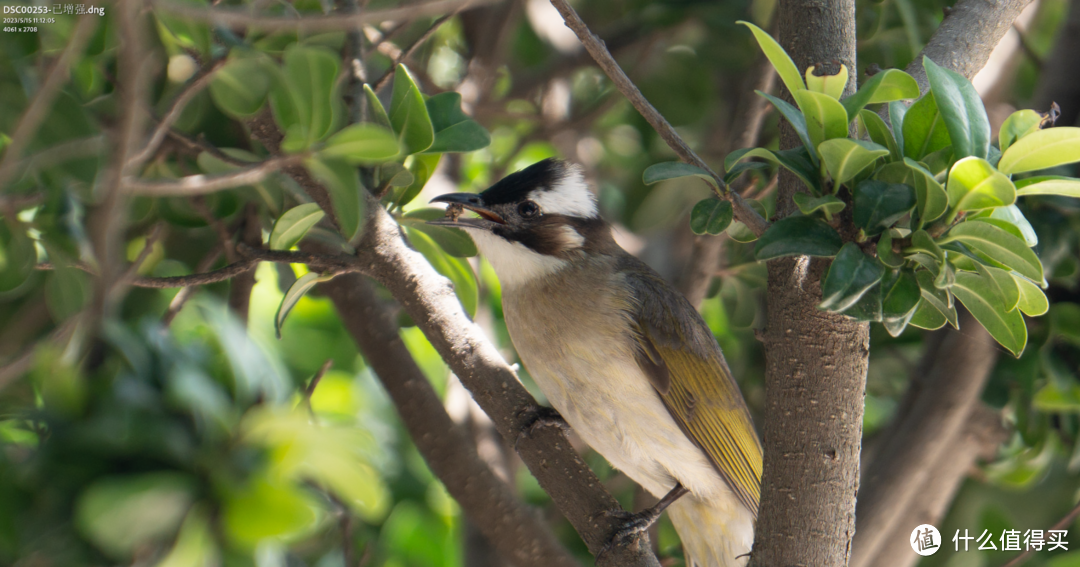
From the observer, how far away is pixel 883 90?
4.68 feet

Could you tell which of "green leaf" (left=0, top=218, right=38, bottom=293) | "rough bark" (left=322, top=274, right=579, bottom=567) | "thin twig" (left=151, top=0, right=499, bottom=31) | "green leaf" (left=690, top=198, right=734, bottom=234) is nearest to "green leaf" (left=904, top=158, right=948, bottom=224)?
"green leaf" (left=690, top=198, right=734, bottom=234)

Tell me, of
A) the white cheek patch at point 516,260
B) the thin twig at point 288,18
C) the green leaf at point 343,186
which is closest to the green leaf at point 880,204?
the thin twig at point 288,18

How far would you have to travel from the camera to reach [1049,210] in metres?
2.64

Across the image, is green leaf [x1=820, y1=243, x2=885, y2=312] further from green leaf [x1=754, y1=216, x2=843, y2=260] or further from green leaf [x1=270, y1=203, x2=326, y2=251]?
green leaf [x1=270, y1=203, x2=326, y2=251]

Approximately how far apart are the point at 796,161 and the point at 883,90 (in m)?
0.20

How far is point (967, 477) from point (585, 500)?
221 cm

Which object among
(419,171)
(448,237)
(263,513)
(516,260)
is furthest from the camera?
(516,260)

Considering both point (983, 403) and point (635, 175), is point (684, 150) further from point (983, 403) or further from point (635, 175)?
point (635, 175)

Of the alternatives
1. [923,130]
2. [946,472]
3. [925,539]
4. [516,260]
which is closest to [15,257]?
[516,260]

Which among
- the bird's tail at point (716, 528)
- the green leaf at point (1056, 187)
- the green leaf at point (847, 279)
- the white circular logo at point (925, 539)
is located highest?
the green leaf at point (1056, 187)

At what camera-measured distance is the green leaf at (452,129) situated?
1.87 meters

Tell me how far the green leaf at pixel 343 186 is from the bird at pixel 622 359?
2.75 ft

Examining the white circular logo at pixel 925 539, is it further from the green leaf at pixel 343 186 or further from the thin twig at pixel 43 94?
the thin twig at pixel 43 94

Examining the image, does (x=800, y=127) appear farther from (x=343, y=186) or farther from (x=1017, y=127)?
(x=343, y=186)
